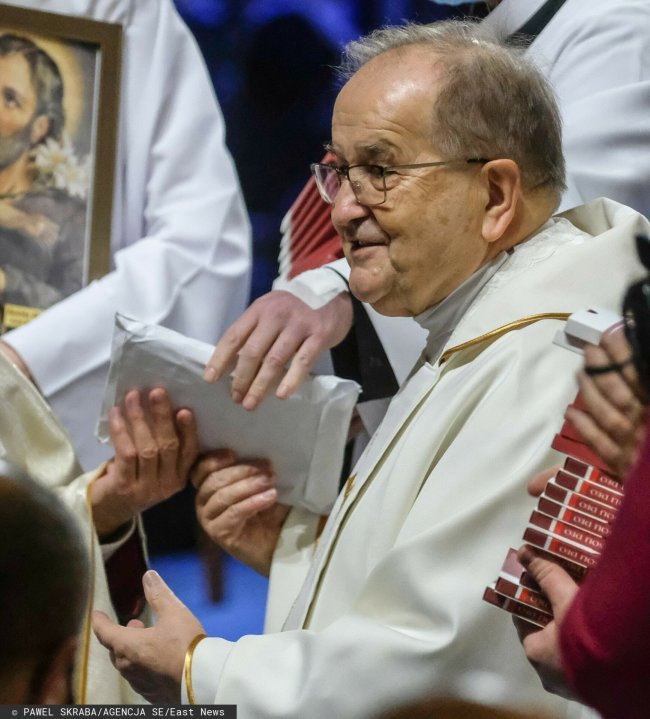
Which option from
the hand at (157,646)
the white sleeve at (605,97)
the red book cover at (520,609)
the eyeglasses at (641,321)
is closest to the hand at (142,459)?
the hand at (157,646)

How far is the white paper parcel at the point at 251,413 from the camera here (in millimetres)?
2416

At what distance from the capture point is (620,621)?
3.88 ft

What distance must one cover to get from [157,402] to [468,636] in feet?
3.22

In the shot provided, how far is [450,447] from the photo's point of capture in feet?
6.24

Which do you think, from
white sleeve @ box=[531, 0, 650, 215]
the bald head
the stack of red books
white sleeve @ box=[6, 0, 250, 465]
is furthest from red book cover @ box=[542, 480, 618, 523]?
white sleeve @ box=[6, 0, 250, 465]

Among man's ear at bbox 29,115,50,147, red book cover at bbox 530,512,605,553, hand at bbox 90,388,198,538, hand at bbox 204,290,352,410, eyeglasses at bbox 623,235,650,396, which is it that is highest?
eyeglasses at bbox 623,235,650,396

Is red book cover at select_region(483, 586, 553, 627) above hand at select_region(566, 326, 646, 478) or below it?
below

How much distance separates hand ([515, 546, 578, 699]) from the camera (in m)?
1.40

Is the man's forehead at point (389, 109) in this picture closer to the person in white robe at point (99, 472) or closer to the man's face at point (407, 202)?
the man's face at point (407, 202)

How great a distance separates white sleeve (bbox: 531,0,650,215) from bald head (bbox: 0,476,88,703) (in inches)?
53.5

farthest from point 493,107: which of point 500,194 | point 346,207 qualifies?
point 346,207

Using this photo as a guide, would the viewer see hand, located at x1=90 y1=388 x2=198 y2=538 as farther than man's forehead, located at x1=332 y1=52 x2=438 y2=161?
Yes

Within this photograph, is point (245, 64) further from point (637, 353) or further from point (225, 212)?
point (637, 353)

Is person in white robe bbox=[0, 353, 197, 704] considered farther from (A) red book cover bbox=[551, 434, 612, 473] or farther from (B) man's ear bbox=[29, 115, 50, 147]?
(A) red book cover bbox=[551, 434, 612, 473]
